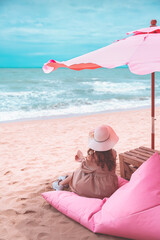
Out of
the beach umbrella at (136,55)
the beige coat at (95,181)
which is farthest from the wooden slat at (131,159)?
the beach umbrella at (136,55)

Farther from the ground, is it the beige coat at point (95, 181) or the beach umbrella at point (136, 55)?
the beach umbrella at point (136, 55)

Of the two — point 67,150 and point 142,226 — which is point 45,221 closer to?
point 142,226

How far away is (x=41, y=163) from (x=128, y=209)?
8.18 feet

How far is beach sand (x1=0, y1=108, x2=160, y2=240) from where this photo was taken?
2486mm

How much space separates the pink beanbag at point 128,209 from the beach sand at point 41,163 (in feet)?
0.42

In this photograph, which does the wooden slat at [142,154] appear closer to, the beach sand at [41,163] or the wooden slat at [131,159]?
the wooden slat at [131,159]

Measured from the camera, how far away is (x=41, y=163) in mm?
4473

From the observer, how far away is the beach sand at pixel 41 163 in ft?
8.16

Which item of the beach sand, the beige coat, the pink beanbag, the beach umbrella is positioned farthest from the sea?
the beach umbrella

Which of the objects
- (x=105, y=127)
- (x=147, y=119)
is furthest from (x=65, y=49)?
(x=105, y=127)

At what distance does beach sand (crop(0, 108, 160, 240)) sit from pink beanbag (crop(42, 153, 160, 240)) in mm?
129

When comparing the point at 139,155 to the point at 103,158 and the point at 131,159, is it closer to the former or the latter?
the point at 131,159

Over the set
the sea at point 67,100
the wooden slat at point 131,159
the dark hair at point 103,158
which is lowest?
the wooden slat at point 131,159

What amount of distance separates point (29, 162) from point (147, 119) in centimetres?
479
